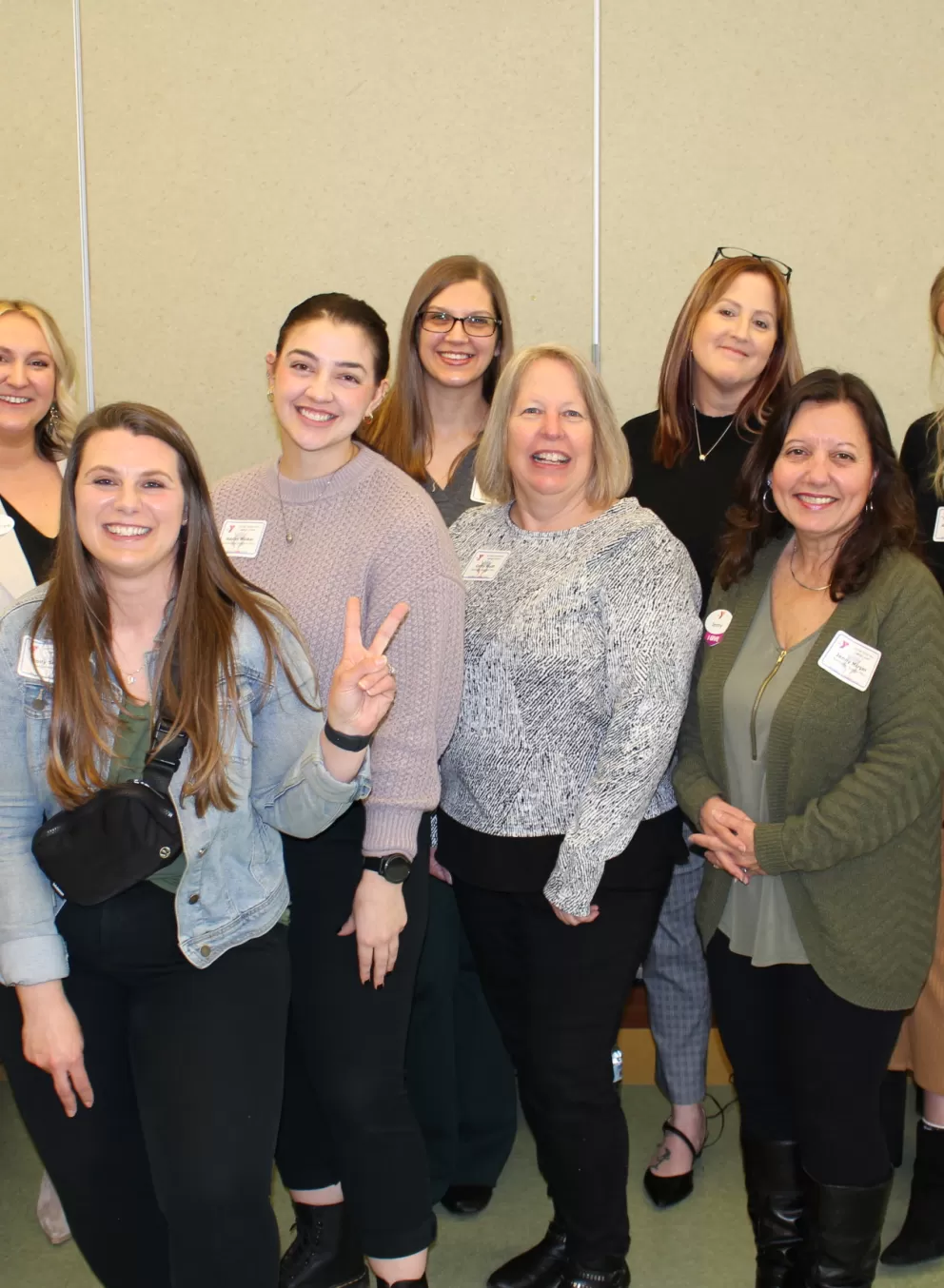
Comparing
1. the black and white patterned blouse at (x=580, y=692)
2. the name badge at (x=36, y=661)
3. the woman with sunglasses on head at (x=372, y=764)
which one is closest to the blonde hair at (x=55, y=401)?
the woman with sunglasses on head at (x=372, y=764)

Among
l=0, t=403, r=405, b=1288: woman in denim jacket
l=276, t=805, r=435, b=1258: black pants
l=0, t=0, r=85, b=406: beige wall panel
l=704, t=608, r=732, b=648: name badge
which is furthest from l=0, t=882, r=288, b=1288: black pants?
l=0, t=0, r=85, b=406: beige wall panel

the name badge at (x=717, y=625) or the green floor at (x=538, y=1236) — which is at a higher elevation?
the name badge at (x=717, y=625)

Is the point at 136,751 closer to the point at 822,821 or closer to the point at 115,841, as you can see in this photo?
the point at 115,841

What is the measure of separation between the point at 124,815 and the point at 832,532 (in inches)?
52.3

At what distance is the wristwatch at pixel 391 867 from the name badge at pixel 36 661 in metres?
0.60

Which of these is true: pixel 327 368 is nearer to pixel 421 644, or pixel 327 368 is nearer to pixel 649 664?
pixel 421 644

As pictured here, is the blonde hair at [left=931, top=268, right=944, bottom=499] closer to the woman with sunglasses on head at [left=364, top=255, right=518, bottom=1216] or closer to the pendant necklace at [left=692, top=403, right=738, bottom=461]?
the pendant necklace at [left=692, top=403, right=738, bottom=461]

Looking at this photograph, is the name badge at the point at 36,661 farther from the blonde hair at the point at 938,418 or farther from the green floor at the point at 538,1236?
the blonde hair at the point at 938,418

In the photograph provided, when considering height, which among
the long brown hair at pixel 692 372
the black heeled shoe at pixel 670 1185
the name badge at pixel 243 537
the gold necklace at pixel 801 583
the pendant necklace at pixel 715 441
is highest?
the long brown hair at pixel 692 372

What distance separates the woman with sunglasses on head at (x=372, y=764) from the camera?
6.46 feet

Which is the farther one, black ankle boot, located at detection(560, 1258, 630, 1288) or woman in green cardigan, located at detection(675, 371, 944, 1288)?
black ankle boot, located at detection(560, 1258, 630, 1288)

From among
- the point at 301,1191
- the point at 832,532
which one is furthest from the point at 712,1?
the point at 301,1191

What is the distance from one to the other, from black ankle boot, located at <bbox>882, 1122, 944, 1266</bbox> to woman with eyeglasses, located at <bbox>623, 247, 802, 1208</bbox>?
0.48 meters

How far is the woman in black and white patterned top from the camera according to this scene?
2029mm
